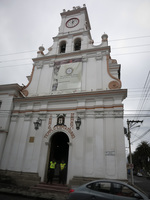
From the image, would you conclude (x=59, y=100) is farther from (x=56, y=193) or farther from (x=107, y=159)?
(x=56, y=193)

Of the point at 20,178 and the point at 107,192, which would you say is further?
the point at 20,178

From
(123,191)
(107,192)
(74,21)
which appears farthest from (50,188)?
(74,21)

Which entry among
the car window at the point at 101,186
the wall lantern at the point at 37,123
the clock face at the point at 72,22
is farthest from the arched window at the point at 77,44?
the car window at the point at 101,186

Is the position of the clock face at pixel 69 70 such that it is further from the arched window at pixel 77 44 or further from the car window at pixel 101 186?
the car window at pixel 101 186

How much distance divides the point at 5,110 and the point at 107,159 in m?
10.4

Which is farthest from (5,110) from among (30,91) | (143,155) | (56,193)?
(143,155)

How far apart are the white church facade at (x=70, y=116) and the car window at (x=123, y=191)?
4283 millimetres

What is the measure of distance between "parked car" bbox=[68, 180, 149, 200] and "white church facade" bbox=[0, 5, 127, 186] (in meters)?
4.31

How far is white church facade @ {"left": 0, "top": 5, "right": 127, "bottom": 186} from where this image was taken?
10039 millimetres

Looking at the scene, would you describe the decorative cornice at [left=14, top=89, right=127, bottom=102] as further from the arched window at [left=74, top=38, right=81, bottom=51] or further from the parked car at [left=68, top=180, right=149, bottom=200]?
the arched window at [left=74, top=38, right=81, bottom=51]

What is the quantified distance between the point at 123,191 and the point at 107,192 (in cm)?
61

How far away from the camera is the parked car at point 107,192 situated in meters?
4.95

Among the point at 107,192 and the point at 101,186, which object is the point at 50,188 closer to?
the point at 101,186

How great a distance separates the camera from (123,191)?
202 inches
